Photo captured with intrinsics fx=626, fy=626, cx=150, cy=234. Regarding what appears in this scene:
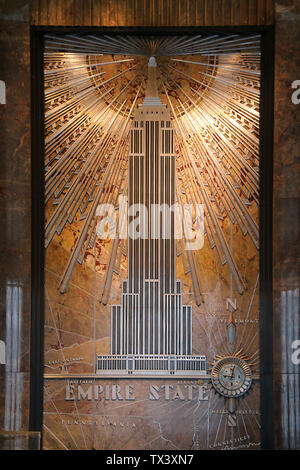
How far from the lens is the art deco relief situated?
525 centimetres

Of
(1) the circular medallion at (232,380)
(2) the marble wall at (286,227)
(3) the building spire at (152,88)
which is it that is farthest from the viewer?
(3) the building spire at (152,88)

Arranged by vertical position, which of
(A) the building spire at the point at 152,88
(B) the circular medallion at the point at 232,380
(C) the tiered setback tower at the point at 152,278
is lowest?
(B) the circular medallion at the point at 232,380

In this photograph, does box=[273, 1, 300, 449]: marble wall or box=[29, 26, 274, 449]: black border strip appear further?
box=[29, 26, 274, 449]: black border strip

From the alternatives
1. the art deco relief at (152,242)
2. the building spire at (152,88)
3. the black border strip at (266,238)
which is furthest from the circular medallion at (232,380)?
the building spire at (152,88)

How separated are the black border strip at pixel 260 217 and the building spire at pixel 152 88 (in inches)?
10.4

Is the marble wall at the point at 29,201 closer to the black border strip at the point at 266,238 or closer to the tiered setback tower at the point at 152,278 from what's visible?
the black border strip at the point at 266,238

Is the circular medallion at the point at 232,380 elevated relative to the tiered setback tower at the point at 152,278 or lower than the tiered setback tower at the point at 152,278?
lower

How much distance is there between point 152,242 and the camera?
5375 mm

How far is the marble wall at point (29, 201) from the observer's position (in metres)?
5.17

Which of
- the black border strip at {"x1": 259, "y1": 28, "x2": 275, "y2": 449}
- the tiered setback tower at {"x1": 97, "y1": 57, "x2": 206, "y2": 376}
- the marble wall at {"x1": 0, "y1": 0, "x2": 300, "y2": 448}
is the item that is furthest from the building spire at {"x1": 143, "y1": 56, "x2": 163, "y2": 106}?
the black border strip at {"x1": 259, "y1": 28, "x2": 275, "y2": 449}

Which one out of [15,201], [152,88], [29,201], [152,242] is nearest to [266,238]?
[152,242]

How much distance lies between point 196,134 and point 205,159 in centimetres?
23

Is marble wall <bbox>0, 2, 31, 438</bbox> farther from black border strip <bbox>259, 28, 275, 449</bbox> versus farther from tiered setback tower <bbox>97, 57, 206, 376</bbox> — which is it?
black border strip <bbox>259, 28, 275, 449</bbox>

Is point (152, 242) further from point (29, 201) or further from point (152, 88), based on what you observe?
point (152, 88)
